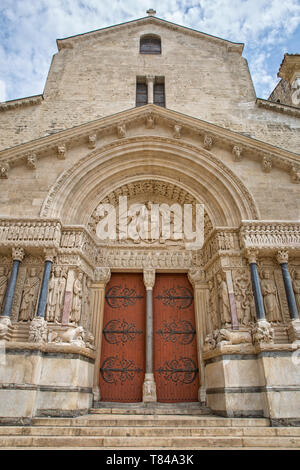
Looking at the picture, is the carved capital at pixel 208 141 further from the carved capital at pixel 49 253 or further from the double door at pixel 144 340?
the carved capital at pixel 49 253

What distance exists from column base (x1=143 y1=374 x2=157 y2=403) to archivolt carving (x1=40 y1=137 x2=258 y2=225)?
427 cm

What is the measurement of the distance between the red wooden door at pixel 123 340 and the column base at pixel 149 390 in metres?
0.36

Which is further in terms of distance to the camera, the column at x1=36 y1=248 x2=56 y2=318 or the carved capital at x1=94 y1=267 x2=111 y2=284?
the carved capital at x1=94 y1=267 x2=111 y2=284

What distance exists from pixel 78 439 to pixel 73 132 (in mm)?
6958

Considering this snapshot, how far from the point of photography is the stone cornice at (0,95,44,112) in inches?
404

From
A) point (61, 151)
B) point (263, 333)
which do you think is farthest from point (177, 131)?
point (263, 333)

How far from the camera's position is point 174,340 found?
746 cm

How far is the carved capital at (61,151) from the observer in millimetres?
7713

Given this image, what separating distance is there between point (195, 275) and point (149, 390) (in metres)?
3.00

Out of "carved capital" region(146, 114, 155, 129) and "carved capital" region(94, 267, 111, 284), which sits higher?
"carved capital" region(146, 114, 155, 129)

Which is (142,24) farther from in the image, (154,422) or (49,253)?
(154,422)

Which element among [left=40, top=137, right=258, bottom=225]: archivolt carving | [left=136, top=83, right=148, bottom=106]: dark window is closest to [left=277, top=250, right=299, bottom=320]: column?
[left=40, top=137, right=258, bottom=225]: archivolt carving

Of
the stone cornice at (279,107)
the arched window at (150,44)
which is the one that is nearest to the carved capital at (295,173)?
the stone cornice at (279,107)
